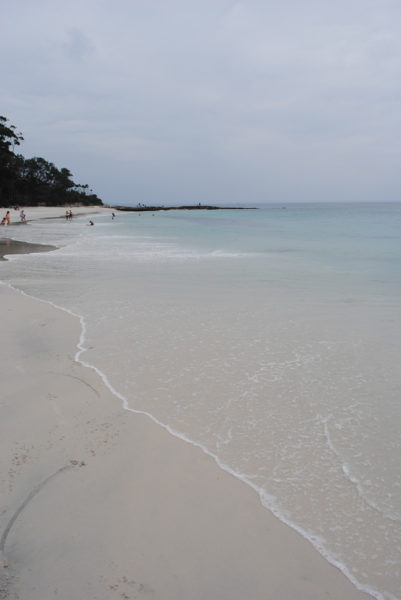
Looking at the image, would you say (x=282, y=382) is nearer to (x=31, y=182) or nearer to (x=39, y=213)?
(x=39, y=213)

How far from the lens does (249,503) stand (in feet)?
9.07

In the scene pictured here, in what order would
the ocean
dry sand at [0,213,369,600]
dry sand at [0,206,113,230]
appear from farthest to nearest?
dry sand at [0,206,113,230]
the ocean
dry sand at [0,213,369,600]

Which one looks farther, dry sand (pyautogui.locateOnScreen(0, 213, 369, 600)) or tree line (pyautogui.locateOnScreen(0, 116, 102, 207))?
tree line (pyautogui.locateOnScreen(0, 116, 102, 207))

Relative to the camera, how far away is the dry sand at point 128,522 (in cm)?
217

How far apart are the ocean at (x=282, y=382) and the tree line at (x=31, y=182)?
2538 inches

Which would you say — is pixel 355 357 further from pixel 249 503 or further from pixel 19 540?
pixel 19 540

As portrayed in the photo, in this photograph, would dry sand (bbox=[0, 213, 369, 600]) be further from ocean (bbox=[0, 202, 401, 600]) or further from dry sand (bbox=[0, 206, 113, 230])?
dry sand (bbox=[0, 206, 113, 230])

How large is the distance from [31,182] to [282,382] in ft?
312

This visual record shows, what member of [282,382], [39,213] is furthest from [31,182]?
[282,382]

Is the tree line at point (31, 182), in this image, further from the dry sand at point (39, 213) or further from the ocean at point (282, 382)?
the ocean at point (282, 382)

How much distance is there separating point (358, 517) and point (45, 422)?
2497mm

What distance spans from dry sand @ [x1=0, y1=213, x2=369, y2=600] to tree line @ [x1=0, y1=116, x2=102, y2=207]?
70549mm

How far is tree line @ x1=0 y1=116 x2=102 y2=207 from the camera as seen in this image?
6619 centimetres

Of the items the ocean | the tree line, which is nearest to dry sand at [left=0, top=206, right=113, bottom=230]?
the tree line
